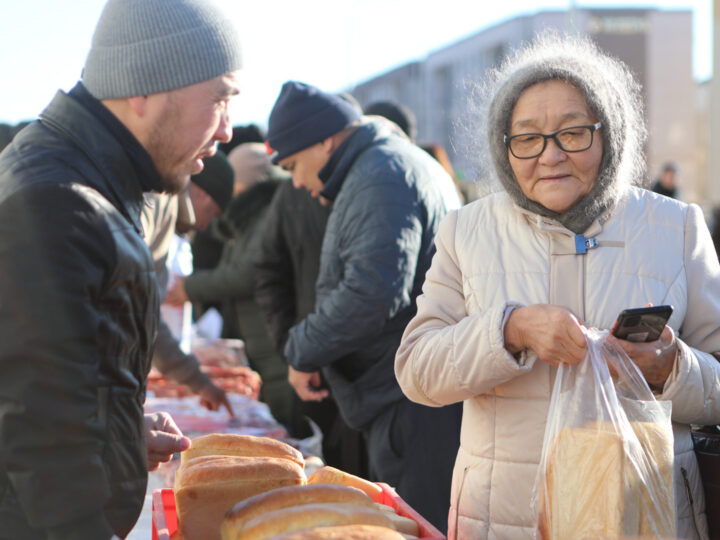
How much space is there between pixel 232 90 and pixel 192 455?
800 millimetres

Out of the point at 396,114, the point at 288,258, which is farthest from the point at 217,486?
the point at 396,114

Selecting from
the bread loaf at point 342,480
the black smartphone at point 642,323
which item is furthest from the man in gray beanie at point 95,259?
the black smartphone at point 642,323

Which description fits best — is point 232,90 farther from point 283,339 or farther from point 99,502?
point 283,339

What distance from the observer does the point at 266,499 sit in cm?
142

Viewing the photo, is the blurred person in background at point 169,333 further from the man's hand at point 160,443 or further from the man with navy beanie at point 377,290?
the man's hand at point 160,443

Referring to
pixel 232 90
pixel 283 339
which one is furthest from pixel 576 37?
pixel 283 339

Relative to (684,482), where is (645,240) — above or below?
Answer: above

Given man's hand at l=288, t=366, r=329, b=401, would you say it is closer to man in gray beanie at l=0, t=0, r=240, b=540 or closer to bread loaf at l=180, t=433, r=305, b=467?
bread loaf at l=180, t=433, r=305, b=467

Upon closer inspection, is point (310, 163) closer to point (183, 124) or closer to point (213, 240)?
point (183, 124)

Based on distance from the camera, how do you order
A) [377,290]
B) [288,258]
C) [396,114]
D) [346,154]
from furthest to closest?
1. [396,114]
2. [288,258]
3. [346,154]
4. [377,290]

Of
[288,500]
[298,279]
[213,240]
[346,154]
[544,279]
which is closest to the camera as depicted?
[288,500]

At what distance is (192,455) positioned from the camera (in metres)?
1.83

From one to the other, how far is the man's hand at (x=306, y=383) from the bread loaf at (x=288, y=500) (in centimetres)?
197

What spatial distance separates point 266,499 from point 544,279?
828 millimetres
